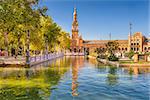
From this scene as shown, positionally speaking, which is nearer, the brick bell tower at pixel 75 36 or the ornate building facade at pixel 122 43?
the brick bell tower at pixel 75 36

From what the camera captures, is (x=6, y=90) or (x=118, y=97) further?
(x=6, y=90)

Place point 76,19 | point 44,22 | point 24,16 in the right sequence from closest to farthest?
point 24,16 → point 44,22 → point 76,19

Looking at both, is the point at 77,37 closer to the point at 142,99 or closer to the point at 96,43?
the point at 96,43

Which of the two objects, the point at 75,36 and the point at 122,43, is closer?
the point at 75,36

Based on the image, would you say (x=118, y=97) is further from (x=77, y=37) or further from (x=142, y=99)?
(x=77, y=37)

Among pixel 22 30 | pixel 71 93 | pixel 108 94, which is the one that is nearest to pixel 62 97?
pixel 71 93

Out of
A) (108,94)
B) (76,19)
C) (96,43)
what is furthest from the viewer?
(96,43)

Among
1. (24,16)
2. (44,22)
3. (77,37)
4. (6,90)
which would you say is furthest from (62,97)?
(77,37)

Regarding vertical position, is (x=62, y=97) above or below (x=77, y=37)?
below

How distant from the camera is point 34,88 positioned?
1373 centimetres

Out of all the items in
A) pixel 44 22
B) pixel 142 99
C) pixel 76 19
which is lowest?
pixel 142 99

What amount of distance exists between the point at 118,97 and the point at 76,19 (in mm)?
134552

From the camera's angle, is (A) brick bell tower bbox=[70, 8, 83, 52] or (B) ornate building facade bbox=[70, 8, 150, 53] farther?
(B) ornate building facade bbox=[70, 8, 150, 53]

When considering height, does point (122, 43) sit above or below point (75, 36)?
Result: below
